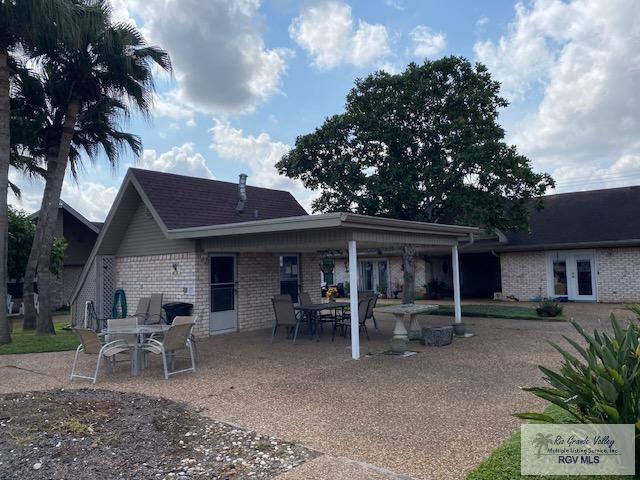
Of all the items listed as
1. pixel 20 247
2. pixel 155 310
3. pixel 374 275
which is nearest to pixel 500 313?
pixel 155 310

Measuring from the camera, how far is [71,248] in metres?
24.1

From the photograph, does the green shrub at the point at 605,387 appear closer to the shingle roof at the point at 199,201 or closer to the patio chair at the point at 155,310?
the patio chair at the point at 155,310

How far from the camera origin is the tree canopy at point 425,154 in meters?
15.3

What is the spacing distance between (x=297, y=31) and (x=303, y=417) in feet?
34.3

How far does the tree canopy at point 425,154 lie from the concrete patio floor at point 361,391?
225 inches

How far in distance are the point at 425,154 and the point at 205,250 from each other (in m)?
8.63

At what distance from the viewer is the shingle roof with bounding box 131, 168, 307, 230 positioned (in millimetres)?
12367

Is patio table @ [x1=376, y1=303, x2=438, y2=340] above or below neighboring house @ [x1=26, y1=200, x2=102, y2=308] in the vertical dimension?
below

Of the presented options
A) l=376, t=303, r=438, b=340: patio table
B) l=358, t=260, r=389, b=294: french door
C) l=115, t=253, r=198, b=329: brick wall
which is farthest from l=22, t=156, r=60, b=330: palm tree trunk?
l=358, t=260, r=389, b=294: french door

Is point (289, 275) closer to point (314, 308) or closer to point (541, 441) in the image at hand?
point (314, 308)

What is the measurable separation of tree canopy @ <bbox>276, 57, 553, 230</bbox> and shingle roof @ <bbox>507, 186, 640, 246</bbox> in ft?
15.4

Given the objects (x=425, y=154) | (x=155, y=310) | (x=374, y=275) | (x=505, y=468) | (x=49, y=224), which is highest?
(x=425, y=154)

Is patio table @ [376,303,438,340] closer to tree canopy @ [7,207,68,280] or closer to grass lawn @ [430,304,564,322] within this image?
grass lawn @ [430,304,564,322]

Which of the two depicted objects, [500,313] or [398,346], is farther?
[500,313]
